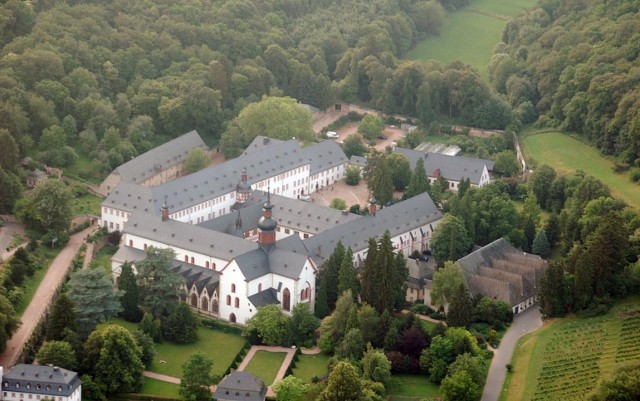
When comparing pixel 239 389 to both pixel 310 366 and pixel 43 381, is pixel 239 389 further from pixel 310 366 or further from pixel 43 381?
pixel 43 381

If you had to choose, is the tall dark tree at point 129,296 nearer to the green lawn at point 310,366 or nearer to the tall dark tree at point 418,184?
the green lawn at point 310,366

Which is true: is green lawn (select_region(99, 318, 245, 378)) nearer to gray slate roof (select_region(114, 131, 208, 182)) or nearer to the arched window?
the arched window

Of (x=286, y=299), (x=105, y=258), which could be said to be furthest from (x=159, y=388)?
(x=105, y=258)

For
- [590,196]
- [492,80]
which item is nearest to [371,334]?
[590,196]

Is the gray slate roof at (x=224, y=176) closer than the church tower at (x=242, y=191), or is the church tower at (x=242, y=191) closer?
the gray slate roof at (x=224, y=176)

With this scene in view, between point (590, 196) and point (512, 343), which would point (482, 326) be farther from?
point (590, 196)

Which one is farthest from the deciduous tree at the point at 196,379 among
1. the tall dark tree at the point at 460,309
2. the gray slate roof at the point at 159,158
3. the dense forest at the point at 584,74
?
the dense forest at the point at 584,74

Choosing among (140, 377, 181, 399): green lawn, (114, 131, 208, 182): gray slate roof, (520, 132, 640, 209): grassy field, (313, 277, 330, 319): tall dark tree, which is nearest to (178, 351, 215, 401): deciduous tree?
(140, 377, 181, 399): green lawn
